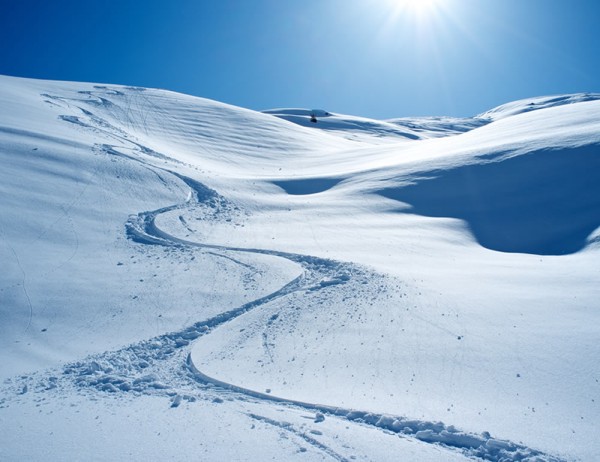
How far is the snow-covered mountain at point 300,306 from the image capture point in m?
4.67

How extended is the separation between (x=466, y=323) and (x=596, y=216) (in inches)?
255

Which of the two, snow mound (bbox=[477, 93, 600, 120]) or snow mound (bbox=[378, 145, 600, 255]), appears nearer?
snow mound (bbox=[378, 145, 600, 255])

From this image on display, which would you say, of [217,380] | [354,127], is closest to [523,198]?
[217,380]

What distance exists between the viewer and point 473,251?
10.6 m

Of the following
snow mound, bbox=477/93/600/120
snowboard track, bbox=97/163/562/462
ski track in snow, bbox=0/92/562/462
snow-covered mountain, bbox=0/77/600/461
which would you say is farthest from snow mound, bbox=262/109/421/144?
ski track in snow, bbox=0/92/562/462

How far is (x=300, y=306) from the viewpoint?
7.63 meters

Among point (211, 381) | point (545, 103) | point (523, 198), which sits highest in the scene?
point (545, 103)

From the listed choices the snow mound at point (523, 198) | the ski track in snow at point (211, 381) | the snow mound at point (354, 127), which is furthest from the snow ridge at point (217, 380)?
the snow mound at point (354, 127)

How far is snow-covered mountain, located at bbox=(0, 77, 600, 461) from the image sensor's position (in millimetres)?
4668

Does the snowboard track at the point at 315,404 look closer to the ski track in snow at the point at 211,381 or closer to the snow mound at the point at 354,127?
the ski track in snow at the point at 211,381

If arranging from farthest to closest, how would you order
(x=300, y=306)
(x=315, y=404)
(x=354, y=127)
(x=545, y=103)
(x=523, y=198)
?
Answer: (x=545, y=103), (x=354, y=127), (x=523, y=198), (x=300, y=306), (x=315, y=404)

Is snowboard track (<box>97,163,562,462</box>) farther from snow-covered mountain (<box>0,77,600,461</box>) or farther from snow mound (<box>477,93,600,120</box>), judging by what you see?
snow mound (<box>477,93,600,120</box>)

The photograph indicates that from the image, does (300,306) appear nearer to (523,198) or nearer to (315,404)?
(315,404)

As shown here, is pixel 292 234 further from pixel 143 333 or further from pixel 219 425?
pixel 219 425
